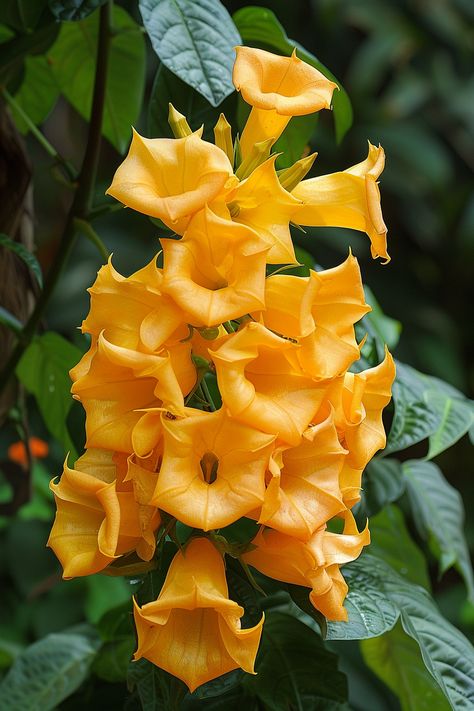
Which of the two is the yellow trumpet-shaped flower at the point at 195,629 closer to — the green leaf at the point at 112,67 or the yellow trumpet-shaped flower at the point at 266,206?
the yellow trumpet-shaped flower at the point at 266,206

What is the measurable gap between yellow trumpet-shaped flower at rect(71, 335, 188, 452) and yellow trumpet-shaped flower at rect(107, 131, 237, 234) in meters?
0.07

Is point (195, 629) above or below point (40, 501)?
above

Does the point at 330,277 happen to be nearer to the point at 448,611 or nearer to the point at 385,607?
the point at 385,607

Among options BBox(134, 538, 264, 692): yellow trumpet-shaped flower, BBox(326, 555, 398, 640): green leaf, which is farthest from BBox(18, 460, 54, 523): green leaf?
BBox(134, 538, 264, 692): yellow trumpet-shaped flower

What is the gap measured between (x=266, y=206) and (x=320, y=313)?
0.21 ft

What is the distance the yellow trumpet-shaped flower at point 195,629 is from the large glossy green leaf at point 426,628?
12 cm

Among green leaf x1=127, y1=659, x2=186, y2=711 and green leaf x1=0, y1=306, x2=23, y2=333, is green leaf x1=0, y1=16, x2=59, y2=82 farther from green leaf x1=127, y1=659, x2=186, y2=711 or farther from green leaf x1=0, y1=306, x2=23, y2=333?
green leaf x1=127, y1=659, x2=186, y2=711

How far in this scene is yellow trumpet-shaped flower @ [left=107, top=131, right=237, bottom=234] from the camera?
44cm

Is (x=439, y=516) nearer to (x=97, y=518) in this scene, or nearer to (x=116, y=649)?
(x=116, y=649)

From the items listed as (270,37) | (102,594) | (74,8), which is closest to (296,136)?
(270,37)

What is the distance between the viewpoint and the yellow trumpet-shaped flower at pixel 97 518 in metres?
0.45

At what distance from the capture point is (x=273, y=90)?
52 centimetres

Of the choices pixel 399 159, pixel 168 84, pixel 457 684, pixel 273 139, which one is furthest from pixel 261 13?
pixel 399 159

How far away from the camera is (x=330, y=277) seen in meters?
0.47
